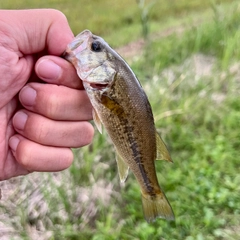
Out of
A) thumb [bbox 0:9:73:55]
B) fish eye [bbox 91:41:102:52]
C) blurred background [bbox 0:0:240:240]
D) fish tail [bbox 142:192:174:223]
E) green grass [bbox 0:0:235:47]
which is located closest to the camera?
fish eye [bbox 91:41:102:52]

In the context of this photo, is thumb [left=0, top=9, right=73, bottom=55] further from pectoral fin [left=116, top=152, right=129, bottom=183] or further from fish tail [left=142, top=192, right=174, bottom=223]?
fish tail [left=142, top=192, right=174, bottom=223]

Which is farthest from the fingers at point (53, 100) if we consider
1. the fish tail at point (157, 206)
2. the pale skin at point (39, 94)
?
the fish tail at point (157, 206)

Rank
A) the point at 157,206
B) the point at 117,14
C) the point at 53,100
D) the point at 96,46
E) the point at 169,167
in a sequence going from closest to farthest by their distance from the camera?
→ the point at 96,46 < the point at 53,100 < the point at 157,206 < the point at 169,167 < the point at 117,14

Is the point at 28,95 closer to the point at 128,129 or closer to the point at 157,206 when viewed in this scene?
the point at 128,129

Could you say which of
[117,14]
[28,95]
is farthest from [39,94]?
[117,14]

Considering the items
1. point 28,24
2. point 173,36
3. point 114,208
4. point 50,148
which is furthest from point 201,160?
point 173,36

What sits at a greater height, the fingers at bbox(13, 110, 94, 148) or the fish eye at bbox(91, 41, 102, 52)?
the fish eye at bbox(91, 41, 102, 52)

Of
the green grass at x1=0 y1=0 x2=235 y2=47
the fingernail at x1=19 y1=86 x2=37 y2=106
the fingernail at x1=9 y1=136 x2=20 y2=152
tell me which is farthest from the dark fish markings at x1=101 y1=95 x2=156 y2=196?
the green grass at x1=0 y1=0 x2=235 y2=47
